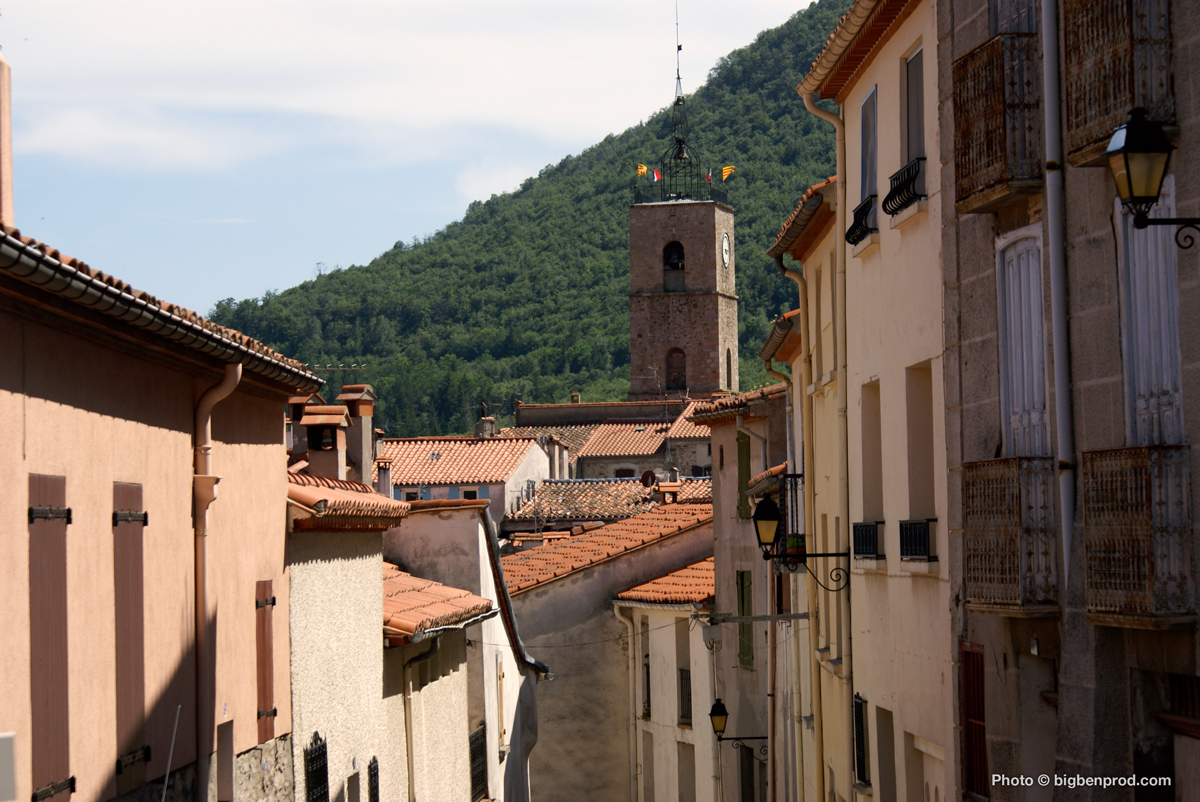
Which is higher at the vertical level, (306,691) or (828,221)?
(828,221)

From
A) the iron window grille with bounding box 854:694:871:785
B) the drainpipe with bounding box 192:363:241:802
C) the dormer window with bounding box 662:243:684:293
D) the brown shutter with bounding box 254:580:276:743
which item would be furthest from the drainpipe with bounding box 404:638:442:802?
the dormer window with bounding box 662:243:684:293

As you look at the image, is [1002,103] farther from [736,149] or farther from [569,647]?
[736,149]

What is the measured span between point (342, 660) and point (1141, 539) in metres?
7.84

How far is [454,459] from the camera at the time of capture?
6297 centimetres

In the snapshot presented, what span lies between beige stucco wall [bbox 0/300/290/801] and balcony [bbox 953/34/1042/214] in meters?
4.96

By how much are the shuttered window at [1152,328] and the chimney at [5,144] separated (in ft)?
19.0

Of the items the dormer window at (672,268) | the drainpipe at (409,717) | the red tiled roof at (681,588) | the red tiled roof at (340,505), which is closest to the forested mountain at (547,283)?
the dormer window at (672,268)

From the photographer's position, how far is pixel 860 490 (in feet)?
42.7

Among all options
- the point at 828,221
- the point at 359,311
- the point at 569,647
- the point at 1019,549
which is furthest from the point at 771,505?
the point at 359,311

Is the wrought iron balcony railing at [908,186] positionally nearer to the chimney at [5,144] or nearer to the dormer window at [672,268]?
the chimney at [5,144]

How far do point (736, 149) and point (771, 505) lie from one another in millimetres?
134710

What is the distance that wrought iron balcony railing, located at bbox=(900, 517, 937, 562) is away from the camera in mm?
10523

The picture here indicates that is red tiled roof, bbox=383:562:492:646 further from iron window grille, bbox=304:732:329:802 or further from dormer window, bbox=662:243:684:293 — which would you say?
dormer window, bbox=662:243:684:293

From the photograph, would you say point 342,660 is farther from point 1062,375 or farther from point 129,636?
point 1062,375
